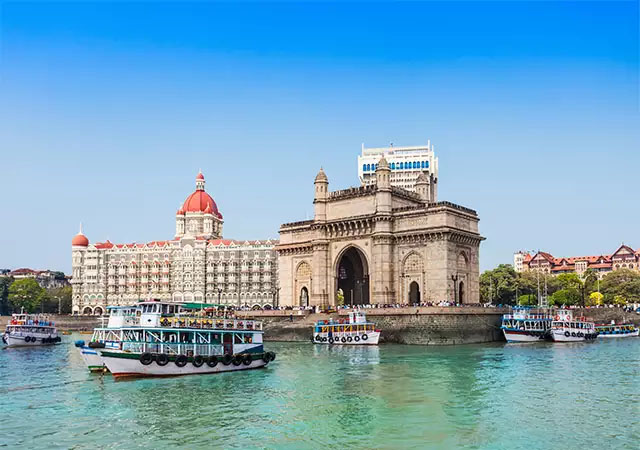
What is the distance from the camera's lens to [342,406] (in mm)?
Answer: 30984

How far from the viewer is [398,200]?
259 ft

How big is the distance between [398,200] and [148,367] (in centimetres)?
4558

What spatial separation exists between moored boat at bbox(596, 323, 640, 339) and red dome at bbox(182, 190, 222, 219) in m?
87.9

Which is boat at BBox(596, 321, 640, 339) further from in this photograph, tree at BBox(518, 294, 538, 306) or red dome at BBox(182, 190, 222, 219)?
red dome at BBox(182, 190, 222, 219)

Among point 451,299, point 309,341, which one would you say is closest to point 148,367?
point 309,341

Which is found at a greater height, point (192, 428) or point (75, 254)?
point (75, 254)

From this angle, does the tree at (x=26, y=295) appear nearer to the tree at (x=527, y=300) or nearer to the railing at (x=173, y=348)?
the tree at (x=527, y=300)

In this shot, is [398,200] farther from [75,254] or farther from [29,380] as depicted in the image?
[75,254]

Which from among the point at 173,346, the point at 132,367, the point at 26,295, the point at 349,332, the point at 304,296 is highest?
the point at 26,295

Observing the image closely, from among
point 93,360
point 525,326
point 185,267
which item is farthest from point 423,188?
point 185,267

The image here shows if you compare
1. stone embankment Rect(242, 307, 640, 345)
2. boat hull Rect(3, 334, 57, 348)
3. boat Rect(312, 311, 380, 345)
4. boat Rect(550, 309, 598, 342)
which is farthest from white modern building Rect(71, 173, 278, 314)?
A: boat Rect(550, 309, 598, 342)

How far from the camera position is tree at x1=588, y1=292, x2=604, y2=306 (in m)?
116

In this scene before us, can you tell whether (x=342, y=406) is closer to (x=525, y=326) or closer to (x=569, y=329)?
(x=525, y=326)

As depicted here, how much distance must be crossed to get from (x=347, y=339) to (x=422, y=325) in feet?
24.8
